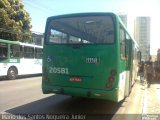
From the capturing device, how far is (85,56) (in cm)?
877

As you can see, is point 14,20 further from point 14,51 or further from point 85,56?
point 85,56

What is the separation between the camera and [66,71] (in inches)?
356

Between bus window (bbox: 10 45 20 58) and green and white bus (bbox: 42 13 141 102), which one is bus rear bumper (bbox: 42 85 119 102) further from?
bus window (bbox: 10 45 20 58)

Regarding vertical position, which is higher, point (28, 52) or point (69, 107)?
point (28, 52)

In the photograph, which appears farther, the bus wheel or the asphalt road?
the bus wheel

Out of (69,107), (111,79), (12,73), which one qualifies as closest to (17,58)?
(12,73)

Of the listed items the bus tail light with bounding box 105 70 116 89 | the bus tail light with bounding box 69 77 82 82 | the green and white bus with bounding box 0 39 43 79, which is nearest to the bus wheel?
the green and white bus with bounding box 0 39 43 79

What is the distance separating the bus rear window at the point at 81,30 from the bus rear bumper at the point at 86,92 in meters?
1.48

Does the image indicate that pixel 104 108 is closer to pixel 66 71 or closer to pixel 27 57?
pixel 66 71

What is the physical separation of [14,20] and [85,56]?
22805 millimetres

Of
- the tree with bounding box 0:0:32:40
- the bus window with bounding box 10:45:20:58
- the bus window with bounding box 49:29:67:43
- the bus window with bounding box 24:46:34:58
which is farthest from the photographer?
the tree with bounding box 0:0:32:40

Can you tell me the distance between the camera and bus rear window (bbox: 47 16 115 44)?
8.64m

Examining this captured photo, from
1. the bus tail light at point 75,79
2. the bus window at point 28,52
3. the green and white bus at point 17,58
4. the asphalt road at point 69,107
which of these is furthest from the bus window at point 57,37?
the bus window at point 28,52

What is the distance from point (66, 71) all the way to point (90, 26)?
161 centimetres
